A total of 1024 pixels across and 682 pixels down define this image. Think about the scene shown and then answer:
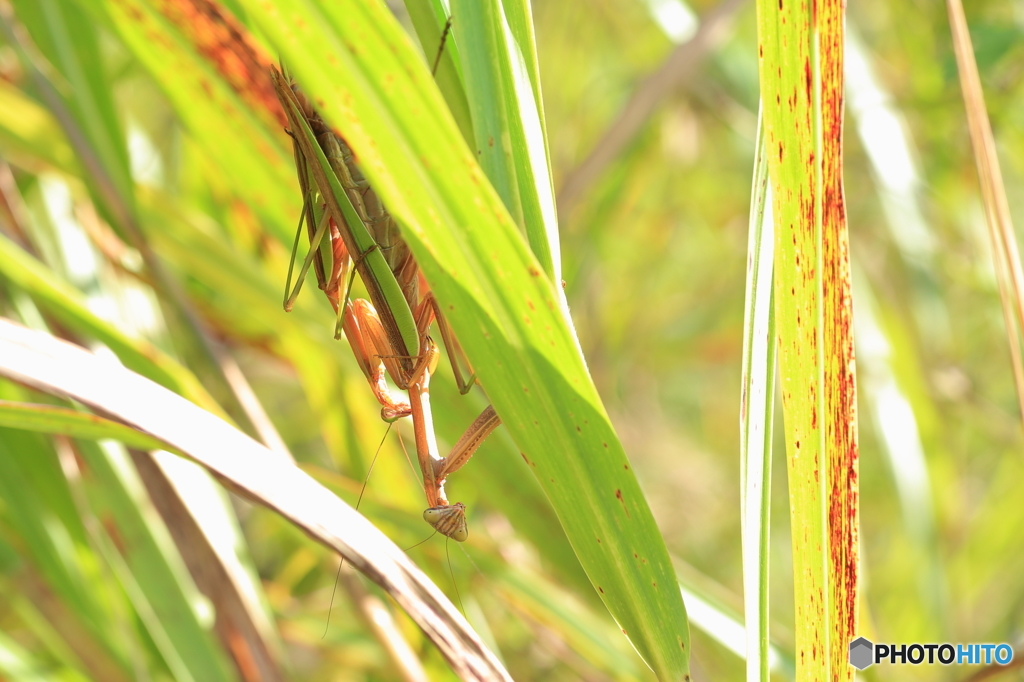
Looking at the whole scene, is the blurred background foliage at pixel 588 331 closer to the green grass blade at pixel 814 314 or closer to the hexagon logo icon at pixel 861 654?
the hexagon logo icon at pixel 861 654

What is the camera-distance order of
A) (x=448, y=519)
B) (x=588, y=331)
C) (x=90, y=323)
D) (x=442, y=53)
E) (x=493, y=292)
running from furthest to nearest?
(x=588, y=331)
(x=90, y=323)
(x=448, y=519)
(x=442, y=53)
(x=493, y=292)

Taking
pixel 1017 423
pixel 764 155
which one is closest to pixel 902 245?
pixel 1017 423

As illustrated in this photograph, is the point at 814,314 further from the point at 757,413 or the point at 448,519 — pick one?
the point at 448,519

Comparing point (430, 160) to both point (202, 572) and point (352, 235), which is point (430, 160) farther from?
point (202, 572)

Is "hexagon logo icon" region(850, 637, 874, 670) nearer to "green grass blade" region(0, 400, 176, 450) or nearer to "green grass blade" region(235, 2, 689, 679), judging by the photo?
"green grass blade" region(235, 2, 689, 679)

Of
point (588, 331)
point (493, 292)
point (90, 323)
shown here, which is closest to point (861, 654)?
point (493, 292)

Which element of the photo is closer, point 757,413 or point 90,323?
point 757,413

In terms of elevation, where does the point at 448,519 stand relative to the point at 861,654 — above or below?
above

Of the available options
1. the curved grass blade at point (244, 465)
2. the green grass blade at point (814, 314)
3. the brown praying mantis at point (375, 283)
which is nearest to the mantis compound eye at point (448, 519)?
the brown praying mantis at point (375, 283)
